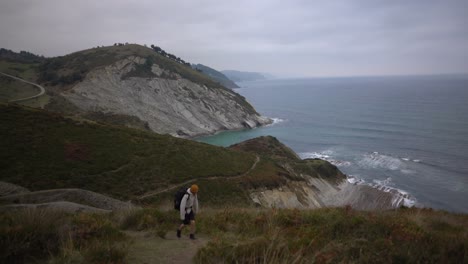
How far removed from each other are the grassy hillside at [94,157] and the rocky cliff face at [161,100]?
162 feet

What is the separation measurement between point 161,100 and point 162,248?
321 feet

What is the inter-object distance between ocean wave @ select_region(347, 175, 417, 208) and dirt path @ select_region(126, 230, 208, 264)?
3880 cm

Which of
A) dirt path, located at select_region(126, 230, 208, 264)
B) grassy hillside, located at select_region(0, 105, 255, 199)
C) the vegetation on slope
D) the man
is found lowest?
the vegetation on slope

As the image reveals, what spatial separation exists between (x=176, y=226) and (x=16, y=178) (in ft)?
63.9

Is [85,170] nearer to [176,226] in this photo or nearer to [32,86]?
[176,226]

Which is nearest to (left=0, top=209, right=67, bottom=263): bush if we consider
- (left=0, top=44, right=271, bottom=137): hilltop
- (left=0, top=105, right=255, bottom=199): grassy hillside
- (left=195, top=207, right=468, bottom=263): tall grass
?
(left=195, top=207, right=468, bottom=263): tall grass

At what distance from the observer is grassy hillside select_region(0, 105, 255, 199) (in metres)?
25.2

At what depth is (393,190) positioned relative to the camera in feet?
159

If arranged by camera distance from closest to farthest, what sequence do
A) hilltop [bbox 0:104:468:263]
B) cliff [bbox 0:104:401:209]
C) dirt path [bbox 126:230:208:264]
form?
hilltop [bbox 0:104:468:263], dirt path [bbox 126:230:208:264], cliff [bbox 0:104:401:209]

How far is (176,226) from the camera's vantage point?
33.2 feet

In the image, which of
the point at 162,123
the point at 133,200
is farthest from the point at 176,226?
the point at 162,123

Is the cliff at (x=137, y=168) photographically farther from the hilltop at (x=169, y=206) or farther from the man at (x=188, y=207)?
the man at (x=188, y=207)

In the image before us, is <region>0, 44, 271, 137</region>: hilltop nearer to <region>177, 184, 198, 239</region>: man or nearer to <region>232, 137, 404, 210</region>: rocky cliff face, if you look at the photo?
<region>232, 137, 404, 210</region>: rocky cliff face

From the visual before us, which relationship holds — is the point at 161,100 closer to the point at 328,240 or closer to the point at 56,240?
the point at 56,240
